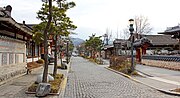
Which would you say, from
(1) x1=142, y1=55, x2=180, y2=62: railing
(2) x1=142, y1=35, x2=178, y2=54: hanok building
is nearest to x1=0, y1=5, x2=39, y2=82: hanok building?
(1) x1=142, y1=55, x2=180, y2=62: railing

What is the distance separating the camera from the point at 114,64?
35.3 metres

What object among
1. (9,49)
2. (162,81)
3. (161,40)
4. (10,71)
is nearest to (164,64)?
(162,81)

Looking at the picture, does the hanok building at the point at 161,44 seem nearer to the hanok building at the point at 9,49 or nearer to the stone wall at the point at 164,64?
the stone wall at the point at 164,64

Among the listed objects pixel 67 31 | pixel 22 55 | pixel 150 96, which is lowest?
pixel 150 96

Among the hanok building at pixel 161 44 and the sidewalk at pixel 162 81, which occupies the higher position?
the hanok building at pixel 161 44

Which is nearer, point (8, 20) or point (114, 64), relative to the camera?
point (8, 20)

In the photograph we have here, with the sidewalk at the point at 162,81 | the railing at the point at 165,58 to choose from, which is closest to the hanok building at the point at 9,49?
the sidewalk at the point at 162,81

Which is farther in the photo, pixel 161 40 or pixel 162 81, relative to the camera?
pixel 161 40

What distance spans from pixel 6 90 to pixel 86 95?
3753 millimetres

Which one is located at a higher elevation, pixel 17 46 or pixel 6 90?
pixel 17 46

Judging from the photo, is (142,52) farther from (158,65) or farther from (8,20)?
(8,20)

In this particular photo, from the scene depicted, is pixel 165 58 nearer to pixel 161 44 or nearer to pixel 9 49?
pixel 9 49

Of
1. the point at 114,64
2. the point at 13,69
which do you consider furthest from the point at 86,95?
the point at 114,64

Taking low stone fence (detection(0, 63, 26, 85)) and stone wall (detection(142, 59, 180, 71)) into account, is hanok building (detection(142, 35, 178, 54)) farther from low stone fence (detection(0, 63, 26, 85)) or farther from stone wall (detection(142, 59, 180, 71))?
low stone fence (detection(0, 63, 26, 85))
